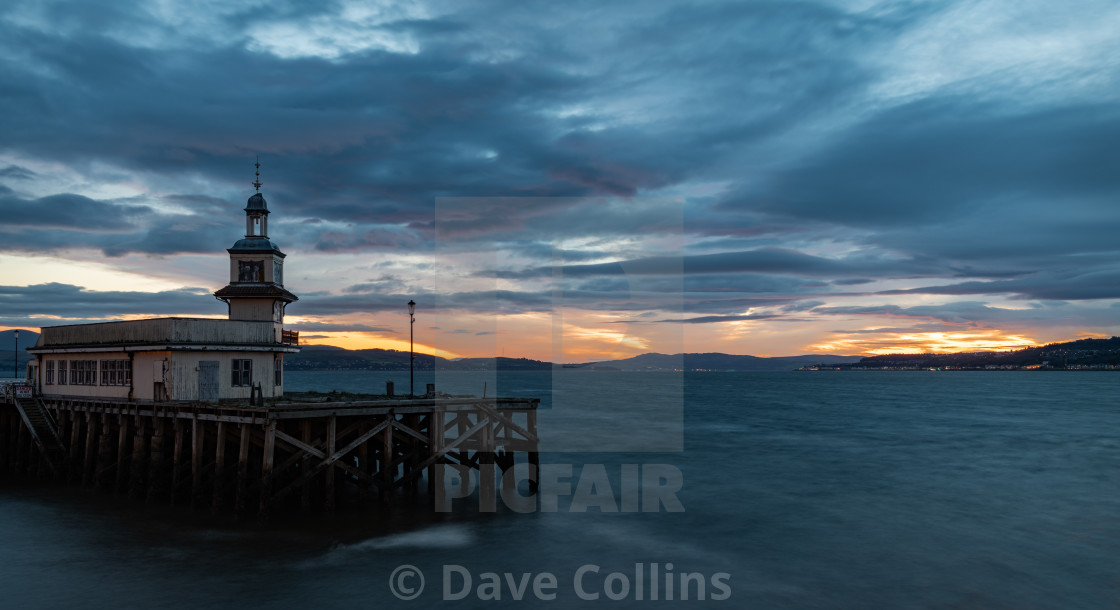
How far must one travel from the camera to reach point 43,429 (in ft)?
119

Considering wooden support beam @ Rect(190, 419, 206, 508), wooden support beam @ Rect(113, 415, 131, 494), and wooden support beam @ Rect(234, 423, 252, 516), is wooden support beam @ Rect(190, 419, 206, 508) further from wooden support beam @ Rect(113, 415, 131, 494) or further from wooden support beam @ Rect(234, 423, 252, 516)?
wooden support beam @ Rect(113, 415, 131, 494)

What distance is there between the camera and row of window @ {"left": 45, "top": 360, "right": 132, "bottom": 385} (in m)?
32.4

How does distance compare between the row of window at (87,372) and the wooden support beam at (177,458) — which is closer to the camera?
the wooden support beam at (177,458)

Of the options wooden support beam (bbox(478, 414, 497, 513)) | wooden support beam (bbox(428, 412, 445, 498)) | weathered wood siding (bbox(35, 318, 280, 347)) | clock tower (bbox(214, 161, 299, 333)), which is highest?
clock tower (bbox(214, 161, 299, 333))

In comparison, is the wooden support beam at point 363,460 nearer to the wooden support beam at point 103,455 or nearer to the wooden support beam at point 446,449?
the wooden support beam at point 446,449

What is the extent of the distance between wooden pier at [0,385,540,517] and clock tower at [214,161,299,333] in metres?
6.69

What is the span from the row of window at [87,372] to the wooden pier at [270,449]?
1.10 metres

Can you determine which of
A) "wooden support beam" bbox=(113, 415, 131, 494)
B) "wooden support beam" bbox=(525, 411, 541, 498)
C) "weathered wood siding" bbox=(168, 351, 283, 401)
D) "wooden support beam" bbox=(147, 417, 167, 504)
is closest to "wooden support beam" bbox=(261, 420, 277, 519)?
"weathered wood siding" bbox=(168, 351, 283, 401)

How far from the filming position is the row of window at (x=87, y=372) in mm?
32375

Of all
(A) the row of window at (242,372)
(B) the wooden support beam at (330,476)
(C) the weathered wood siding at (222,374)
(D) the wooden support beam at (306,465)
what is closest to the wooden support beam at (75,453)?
(C) the weathered wood siding at (222,374)

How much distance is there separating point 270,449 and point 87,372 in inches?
649

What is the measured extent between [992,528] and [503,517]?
1921 centimetres

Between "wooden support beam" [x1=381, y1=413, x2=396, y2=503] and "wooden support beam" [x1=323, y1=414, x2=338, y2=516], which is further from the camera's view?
"wooden support beam" [x1=381, y1=413, x2=396, y2=503]

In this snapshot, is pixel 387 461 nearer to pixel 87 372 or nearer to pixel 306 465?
pixel 306 465
